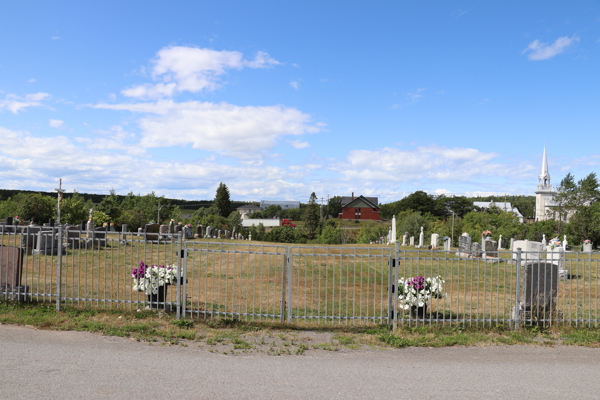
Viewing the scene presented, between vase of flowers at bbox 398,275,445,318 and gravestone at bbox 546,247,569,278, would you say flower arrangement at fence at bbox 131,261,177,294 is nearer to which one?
vase of flowers at bbox 398,275,445,318

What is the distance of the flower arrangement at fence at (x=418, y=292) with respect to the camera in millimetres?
9227

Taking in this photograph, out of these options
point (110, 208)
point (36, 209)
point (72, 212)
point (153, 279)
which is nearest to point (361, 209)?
point (110, 208)

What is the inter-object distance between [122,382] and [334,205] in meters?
114

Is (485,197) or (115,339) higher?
(485,197)

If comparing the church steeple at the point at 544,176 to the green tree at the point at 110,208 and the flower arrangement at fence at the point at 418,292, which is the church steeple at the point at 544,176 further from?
the flower arrangement at fence at the point at 418,292

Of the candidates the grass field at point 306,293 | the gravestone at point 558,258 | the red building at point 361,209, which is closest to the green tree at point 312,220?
the red building at point 361,209

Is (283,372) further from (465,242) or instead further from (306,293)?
(465,242)

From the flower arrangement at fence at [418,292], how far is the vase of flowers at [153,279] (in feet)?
15.5

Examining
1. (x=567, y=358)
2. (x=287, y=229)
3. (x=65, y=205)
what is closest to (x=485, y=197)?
(x=287, y=229)

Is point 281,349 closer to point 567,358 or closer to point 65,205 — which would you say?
point 567,358

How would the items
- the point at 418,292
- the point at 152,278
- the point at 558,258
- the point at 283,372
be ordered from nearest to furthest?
the point at 283,372 → the point at 418,292 → the point at 152,278 → the point at 558,258

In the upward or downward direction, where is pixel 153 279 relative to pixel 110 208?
downward

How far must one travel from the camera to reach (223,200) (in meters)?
105

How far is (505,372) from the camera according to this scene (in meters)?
6.49
